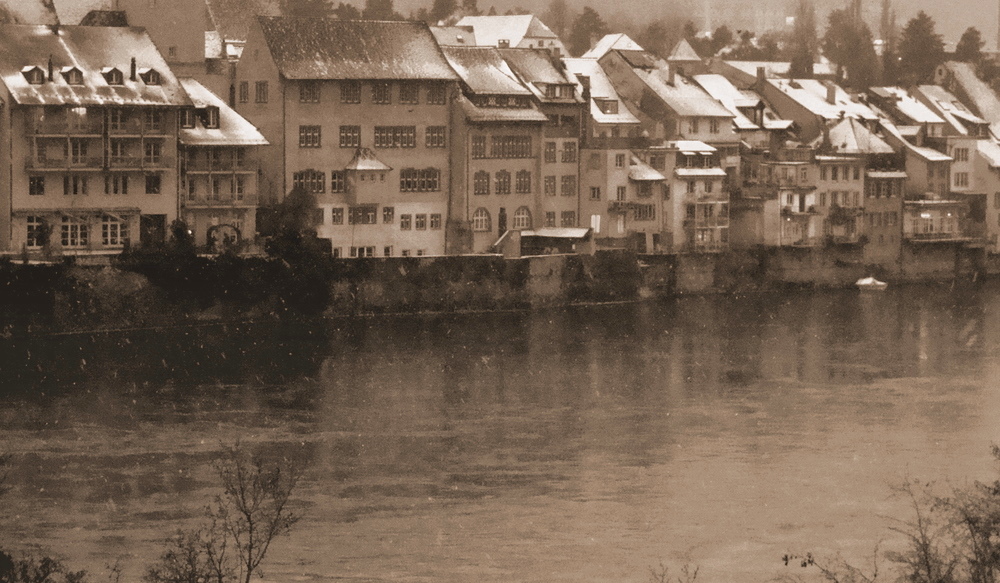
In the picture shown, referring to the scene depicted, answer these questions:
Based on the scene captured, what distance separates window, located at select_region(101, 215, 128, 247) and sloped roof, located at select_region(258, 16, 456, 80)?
802 cm

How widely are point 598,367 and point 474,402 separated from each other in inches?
294

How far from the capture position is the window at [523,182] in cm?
7981

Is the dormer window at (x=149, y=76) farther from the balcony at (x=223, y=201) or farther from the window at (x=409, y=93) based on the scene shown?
the window at (x=409, y=93)

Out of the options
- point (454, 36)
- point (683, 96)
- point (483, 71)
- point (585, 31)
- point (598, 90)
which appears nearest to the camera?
point (483, 71)

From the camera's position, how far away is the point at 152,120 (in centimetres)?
6931

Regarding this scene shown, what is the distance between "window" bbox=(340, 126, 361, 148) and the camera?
2970 inches

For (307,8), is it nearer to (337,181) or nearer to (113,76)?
(337,181)

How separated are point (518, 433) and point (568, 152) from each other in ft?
97.8

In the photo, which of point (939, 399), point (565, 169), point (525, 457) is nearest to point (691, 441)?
point (525, 457)

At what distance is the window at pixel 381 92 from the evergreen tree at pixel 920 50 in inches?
1651

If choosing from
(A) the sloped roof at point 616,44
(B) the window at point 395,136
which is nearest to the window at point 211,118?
(B) the window at point 395,136

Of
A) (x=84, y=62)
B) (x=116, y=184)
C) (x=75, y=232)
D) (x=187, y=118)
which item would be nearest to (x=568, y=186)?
(x=187, y=118)

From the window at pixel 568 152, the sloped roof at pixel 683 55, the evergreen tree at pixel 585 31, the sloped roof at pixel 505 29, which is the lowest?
the window at pixel 568 152

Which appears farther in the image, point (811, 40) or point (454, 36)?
point (811, 40)
